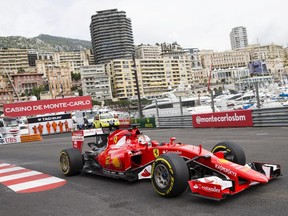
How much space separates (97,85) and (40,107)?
144m

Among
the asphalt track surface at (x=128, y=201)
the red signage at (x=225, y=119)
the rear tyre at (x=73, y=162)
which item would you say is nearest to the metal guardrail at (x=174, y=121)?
the red signage at (x=225, y=119)

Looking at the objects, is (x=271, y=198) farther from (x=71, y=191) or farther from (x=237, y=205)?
(x=71, y=191)

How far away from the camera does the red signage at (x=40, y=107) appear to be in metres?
33.3

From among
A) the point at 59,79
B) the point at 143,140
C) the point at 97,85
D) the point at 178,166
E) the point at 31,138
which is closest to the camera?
the point at 178,166

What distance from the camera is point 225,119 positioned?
62.9 ft

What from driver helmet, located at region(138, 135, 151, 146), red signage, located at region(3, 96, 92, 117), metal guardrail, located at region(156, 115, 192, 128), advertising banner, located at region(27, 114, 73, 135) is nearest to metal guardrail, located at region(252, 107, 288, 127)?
metal guardrail, located at region(156, 115, 192, 128)

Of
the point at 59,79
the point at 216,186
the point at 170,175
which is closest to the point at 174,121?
the point at 170,175

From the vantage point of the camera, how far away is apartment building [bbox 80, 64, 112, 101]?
6914 inches

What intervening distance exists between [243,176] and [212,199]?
0.64m

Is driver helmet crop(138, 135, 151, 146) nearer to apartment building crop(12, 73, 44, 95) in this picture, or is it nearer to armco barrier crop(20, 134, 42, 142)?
armco barrier crop(20, 134, 42, 142)

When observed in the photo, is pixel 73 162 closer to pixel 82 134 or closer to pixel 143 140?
pixel 82 134

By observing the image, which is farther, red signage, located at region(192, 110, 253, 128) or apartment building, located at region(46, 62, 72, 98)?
apartment building, located at region(46, 62, 72, 98)

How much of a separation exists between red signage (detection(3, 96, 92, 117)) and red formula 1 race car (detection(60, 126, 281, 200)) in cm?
2656

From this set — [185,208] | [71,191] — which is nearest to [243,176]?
[185,208]
